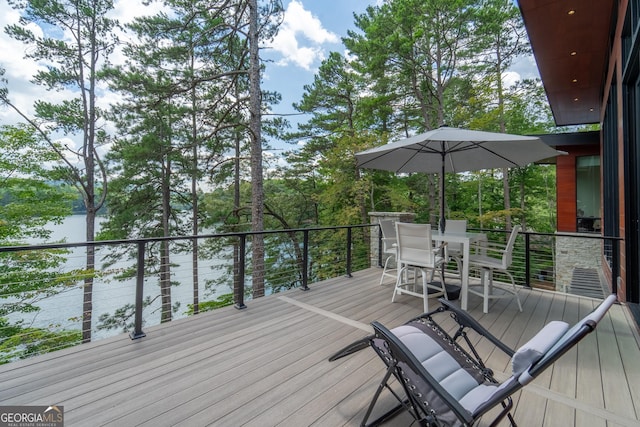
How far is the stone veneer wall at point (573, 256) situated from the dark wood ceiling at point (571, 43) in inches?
147

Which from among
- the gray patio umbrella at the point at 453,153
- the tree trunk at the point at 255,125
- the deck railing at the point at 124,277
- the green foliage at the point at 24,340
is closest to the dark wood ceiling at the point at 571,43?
the gray patio umbrella at the point at 453,153

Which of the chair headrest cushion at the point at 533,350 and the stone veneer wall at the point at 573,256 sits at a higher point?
the chair headrest cushion at the point at 533,350

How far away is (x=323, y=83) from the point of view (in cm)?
1293

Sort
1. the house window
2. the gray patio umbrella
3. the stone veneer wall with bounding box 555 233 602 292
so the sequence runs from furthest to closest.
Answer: the house window < the stone veneer wall with bounding box 555 233 602 292 < the gray patio umbrella

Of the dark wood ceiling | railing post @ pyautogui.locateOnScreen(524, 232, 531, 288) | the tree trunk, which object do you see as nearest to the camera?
the dark wood ceiling

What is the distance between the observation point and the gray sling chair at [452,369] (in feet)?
4.03

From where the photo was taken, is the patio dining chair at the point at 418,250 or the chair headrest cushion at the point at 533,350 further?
the patio dining chair at the point at 418,250

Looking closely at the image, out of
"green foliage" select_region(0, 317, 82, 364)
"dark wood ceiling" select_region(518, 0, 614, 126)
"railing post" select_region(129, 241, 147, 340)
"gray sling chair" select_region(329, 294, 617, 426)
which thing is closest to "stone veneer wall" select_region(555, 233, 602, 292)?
"dark wood ceiling" select_region(518, 0, 614, 126)

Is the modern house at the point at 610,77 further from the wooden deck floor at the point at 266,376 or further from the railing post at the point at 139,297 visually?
the railing post at the point at 139,297

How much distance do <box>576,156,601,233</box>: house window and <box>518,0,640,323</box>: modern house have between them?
1.59 meters

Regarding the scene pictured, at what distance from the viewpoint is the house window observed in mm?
8266

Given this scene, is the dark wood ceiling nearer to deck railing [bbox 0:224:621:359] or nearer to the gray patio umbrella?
the gray patio umbrella

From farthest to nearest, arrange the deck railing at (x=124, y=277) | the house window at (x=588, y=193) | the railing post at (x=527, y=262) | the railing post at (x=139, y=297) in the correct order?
the house window at (x=588, y=193) → the deck railing at (x=124, y=277) → the railing post at (x=527, y=262) → the railing post at (x=139, y=297)

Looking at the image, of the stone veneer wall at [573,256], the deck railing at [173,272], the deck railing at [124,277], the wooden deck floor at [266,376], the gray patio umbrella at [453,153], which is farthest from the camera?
the deck railing at [124,277]
